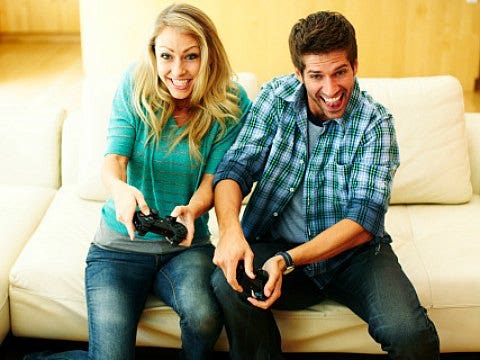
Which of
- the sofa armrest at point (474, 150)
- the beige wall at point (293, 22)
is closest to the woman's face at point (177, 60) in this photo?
the sofa armrest at point (474, 150)

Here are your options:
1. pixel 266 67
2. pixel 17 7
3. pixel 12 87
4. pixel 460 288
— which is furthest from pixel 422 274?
pixel 17 7

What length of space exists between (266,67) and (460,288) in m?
2.65

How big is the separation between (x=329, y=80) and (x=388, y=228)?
0.66 meters

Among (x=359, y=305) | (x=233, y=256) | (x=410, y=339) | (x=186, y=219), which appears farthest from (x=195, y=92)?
(x=410, y=339)

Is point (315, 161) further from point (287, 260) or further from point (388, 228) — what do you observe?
point (388, 228)

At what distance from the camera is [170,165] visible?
2057mm

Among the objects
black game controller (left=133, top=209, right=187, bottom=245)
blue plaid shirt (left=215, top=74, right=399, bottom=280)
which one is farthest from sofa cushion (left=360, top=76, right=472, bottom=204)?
black game controller (left=133, top=209, right=187, bottom=245)

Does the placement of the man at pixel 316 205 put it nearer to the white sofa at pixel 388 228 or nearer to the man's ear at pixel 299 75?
the man's ear at pixel 299 75

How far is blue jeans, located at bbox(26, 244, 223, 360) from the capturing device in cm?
191

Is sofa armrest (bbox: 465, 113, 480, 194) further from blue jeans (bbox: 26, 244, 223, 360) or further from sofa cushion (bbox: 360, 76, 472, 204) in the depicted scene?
blue jeans (bbox: 26, 244, 223, 360)

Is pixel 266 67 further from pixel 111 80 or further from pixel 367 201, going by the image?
pixel 367 201

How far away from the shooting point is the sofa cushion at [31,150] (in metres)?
2.66

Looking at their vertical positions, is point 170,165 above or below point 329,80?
below

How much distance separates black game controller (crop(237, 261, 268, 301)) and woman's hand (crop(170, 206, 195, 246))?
0.14 metres
